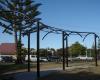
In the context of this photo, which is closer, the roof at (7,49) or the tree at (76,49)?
the roof at (7,49)

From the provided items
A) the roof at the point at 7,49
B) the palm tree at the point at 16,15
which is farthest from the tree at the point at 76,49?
the palm tree at the point at 16,15

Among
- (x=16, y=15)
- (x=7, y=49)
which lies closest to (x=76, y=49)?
(x=7, y=49)

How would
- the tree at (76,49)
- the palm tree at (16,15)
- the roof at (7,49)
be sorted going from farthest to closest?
the tree at (76,49), the roof at (7,49), the palm tree at (16,15)

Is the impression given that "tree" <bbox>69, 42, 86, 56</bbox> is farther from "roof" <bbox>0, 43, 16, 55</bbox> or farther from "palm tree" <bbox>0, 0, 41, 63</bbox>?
"palm tree" <bbox>0, 0, 41, 63</bbox>

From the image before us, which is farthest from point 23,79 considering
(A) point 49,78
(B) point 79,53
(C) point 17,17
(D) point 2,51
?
(B) point 79,53

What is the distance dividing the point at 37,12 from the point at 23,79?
1691 inches

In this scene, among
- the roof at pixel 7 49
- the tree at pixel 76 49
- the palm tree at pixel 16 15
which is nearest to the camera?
the palm tree at pixel 16 15

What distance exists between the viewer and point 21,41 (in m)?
67.2

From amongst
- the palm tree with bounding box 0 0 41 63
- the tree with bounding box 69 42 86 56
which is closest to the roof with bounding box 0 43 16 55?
the tree with bounding box 69 42 86 56

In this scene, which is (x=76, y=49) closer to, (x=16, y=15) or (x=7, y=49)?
(x=7, y=49)

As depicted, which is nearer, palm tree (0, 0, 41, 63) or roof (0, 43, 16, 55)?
palm tree (0, 0, 41, 63)

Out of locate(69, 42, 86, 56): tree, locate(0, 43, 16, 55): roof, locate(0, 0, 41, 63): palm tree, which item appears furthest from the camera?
locate(69, 42, 86, 56): tree

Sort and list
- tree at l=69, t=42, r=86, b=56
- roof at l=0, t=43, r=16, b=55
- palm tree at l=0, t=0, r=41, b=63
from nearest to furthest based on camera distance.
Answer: palm tree at l=0, t=0, r=41, b=63 → roof at l=0, t=43, r=16, b=55 → tree at l=69, t=42, r=86, b=56

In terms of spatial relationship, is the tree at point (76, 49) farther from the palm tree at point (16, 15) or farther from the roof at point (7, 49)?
the palm tree at point (16, 15)
